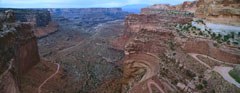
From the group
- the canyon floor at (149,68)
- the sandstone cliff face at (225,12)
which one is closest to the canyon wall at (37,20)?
the canyon floor at (149,68)

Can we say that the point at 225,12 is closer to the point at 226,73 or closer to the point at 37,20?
the point at 226,73

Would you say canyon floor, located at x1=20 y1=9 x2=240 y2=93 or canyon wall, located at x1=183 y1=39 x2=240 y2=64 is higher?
canyon wall, located at x1=183 y1=39 x2=240 y2=64

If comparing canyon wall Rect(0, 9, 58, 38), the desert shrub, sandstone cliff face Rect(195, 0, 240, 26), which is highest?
sandstone cliff face Rect(195, 0, 240, 26)

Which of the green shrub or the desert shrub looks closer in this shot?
the desert shrub

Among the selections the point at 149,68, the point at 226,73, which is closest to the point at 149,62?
the point at 149,68

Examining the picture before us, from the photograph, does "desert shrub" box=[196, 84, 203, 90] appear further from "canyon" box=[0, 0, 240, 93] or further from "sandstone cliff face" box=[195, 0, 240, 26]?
"sandstone cliff face" box=[195, 0, 240, 26]

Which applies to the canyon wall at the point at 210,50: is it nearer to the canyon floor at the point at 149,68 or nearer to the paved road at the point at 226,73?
the canyon floor at the point at 149,68

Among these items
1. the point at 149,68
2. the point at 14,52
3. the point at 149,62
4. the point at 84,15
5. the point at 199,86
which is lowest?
the point at 84,15

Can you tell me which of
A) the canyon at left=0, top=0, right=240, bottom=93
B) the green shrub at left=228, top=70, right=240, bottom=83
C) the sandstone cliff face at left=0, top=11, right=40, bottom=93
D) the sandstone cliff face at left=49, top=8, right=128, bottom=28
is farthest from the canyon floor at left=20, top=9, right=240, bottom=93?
the sandstone cliff face at left=49, top=8, right=128, bottom=28
